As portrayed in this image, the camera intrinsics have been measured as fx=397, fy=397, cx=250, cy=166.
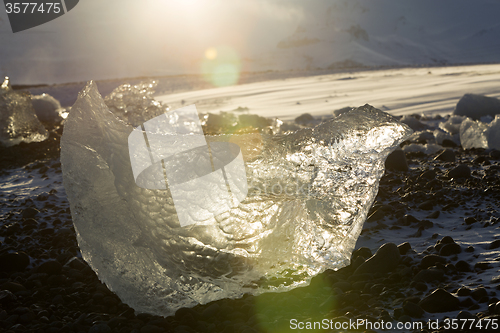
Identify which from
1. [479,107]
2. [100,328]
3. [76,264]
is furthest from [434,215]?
[479,107]

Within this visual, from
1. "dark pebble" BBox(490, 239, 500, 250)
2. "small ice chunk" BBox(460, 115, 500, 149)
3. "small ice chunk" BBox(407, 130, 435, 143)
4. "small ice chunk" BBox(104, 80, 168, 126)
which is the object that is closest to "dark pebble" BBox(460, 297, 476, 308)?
"dark pebble" BBox(490, 239, 500, 250)

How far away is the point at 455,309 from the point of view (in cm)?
204

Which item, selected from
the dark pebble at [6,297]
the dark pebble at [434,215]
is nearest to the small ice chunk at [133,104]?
the dark pebble at [6,297]

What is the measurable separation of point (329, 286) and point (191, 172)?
3.60ft

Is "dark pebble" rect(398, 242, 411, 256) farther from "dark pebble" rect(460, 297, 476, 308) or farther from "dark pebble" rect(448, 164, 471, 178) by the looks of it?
"dark pebble" rect(448, 164, 471, 178)

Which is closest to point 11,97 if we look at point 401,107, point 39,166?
point 39,166

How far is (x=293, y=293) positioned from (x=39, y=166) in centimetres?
464

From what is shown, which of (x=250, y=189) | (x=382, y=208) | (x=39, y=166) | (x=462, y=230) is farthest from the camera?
(x=39, y=166)

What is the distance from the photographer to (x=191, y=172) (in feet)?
7.38

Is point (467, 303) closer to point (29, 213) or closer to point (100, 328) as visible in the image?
point (100, 328)

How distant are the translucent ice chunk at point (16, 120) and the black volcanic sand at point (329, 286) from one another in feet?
11.2

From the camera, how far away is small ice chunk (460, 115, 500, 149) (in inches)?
210

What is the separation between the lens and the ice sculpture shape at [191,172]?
87.8 inches

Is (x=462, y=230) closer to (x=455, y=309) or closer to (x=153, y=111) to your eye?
(x=455, y=309)
